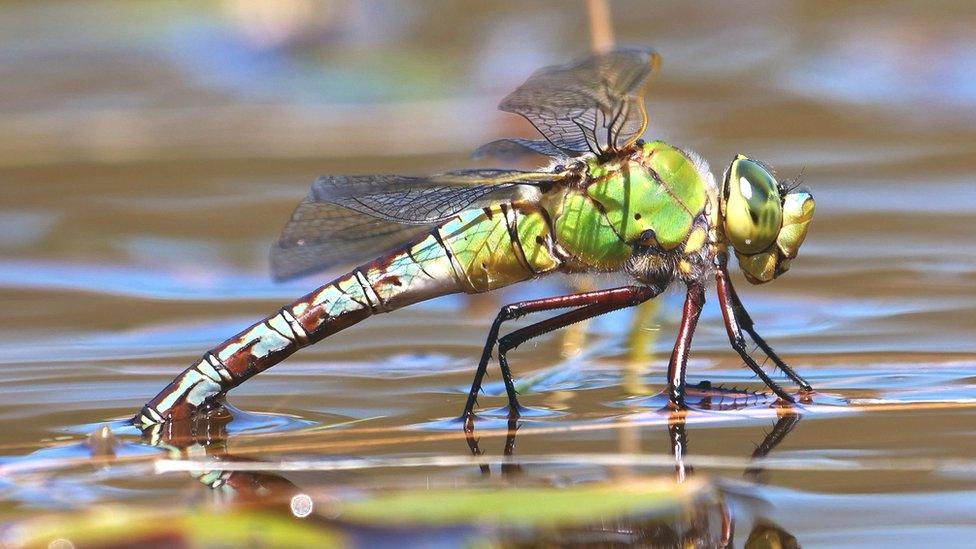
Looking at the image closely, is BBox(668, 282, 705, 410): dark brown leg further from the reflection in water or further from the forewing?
the forewing

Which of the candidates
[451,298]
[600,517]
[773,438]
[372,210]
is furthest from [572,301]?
[600,517]

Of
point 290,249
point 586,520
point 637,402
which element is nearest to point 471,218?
point 290,249

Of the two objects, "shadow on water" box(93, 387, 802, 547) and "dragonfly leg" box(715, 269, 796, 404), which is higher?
"dragonfly leg" box(715, 269, 796, 404)

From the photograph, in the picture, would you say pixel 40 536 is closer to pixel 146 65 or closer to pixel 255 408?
pixel 255 408

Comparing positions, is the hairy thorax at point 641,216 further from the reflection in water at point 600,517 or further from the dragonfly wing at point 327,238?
the reflection in water at point 600,517

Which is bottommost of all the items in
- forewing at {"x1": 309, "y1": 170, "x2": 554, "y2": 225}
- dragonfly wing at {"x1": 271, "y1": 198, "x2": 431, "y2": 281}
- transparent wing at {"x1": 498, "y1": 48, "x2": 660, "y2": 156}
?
dragonfly wing at {"x1": 271, "y1": 198, "x2": 431, "y2": 281}

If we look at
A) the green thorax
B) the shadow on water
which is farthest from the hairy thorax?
the shadow on water

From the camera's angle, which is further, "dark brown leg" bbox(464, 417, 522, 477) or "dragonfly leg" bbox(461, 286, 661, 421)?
"dragonfly leg" bbox(461, 286, 661, 421)

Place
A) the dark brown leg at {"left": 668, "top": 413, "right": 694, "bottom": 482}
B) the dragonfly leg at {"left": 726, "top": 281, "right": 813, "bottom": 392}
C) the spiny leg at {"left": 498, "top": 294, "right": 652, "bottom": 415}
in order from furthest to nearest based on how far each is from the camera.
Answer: the spiny leg at {"left": 498, "top": 294, "right": 652, "bottom": 415} < the dragonfly leg at {"left": 726, "top": 281, "right": 813, "bottom": 392} < the dark brown leg at {"left": 668, "top": 413, "right": 694, "bottom": 482}
